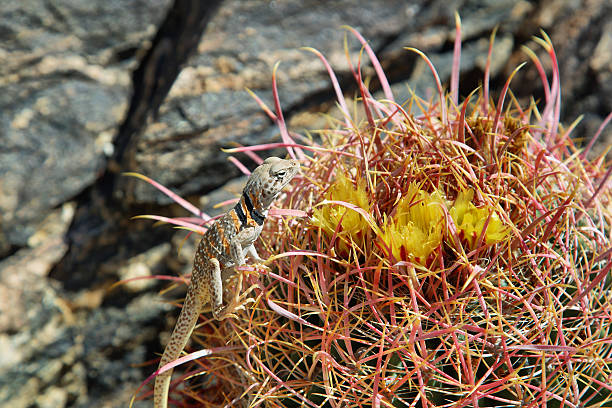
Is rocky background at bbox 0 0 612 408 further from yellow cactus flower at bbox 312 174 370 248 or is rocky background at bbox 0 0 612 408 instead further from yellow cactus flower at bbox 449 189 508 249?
yellow cactus flower at bbox 449 189 508 249

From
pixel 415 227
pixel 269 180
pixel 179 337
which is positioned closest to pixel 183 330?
pixel 179 337

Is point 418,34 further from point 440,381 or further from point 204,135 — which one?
point 440,381

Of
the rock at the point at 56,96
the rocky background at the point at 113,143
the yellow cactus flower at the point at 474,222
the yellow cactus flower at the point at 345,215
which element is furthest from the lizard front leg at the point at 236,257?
the rock at the point at 56,96

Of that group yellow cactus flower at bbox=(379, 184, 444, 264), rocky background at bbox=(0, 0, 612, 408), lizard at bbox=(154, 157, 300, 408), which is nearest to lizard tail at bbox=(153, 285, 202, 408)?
lizard at bbox=(154, 157, 300, 408)

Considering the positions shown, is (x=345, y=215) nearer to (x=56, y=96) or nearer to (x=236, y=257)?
(x=236, y=257)

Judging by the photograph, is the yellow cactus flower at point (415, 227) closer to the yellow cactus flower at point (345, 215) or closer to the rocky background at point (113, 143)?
the yellow cactus flower at point (345, 215)
